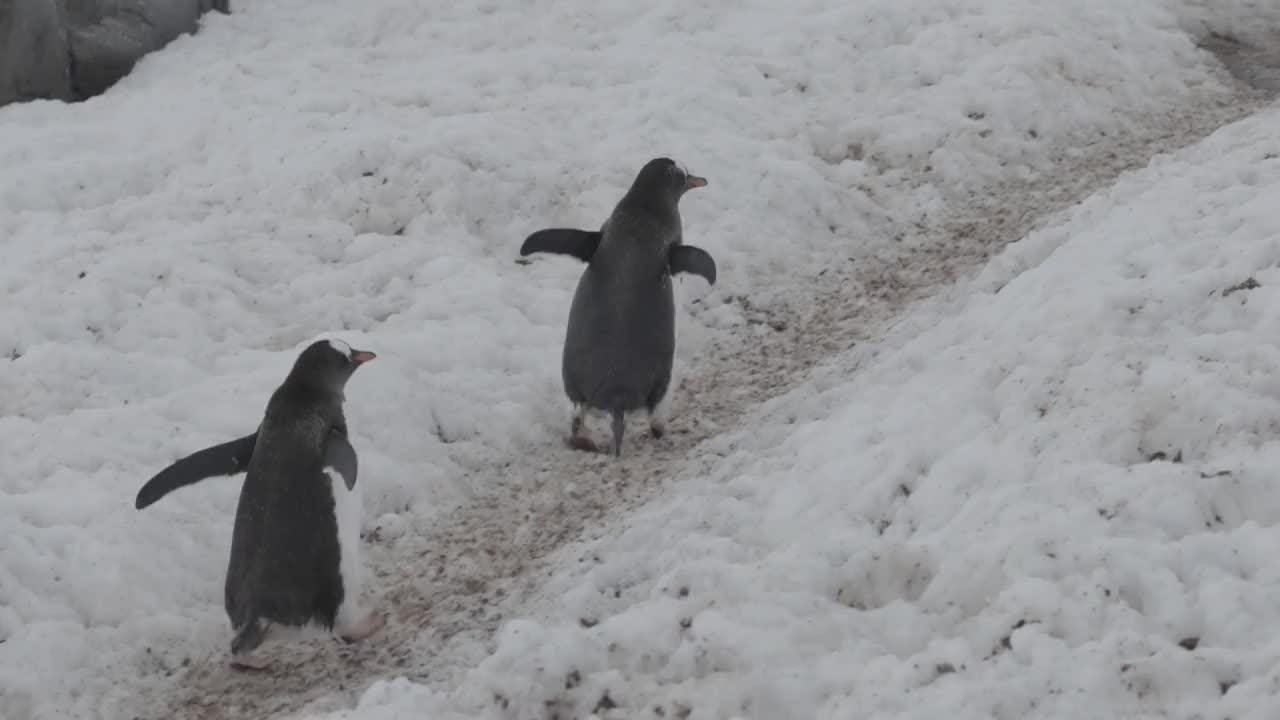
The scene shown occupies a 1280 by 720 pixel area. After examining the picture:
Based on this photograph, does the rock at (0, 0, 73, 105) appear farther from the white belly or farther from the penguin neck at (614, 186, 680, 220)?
the white belly

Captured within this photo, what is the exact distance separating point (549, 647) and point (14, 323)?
4.49m

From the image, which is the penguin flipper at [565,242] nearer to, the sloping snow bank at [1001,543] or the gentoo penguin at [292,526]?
the sloping snow bank at [1001,543]

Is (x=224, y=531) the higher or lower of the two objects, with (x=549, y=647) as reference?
lower

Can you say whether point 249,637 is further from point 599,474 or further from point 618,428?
point 618,428

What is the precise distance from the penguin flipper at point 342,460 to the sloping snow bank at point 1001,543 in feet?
3.21

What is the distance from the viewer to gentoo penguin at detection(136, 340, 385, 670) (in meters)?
4.54

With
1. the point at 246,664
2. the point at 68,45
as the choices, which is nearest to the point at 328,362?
the point at 246,664

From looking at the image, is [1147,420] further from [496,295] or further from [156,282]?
[156,282]

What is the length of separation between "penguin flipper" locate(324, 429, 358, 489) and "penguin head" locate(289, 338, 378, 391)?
0.34m

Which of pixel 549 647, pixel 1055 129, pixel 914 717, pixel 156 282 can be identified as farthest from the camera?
pixel 1055 129

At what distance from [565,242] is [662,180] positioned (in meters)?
0.67

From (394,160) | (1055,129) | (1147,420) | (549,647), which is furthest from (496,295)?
(1055,129)

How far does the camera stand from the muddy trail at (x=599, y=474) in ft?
14.8

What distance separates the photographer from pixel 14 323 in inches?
259
